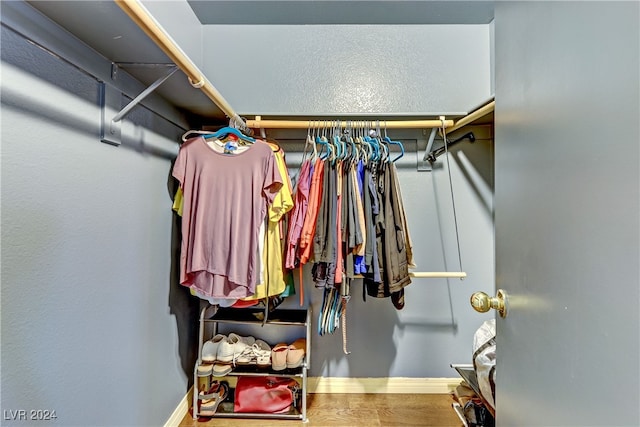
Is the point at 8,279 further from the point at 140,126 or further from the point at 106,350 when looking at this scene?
the point at 140,126

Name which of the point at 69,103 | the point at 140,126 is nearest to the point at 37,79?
the point at 69,103

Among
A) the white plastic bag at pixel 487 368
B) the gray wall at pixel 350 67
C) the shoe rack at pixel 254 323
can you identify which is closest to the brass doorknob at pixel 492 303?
the white plastic bag at pixel 487 368

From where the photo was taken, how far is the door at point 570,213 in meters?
0.42

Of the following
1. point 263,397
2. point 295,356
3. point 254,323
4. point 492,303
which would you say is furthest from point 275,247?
point 492,303

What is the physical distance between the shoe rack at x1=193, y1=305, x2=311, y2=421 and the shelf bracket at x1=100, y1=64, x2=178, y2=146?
3.61ft

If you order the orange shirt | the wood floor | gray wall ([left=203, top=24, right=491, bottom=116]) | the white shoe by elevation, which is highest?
gray wall ([left=203, top=24, right=491, bottom=116])

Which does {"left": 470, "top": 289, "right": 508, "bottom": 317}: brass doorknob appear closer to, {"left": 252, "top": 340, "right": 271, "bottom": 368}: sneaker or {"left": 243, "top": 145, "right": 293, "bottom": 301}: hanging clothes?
{"left": 243, "top": 145, "right": 293, "bottom": 301}: hanging clothes

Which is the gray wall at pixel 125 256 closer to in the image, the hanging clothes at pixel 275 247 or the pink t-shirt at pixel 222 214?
the pink t-shirt at pixel 222 214

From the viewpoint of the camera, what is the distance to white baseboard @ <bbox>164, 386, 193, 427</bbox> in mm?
1551

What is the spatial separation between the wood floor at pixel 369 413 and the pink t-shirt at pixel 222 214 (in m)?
0.84

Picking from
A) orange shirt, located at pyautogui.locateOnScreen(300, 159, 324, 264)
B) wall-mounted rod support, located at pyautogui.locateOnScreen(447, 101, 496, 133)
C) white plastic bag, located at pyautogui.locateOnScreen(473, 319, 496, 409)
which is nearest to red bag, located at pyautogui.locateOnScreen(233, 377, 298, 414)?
Answer: orange shirt, located at pyautogui.locateOnScreen(300, 159, 324, 264)

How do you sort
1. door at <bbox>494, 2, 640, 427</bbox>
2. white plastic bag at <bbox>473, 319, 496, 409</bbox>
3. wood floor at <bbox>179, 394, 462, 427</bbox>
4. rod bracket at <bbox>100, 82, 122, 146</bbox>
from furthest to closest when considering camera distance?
1. wood floor at <bbox>179, 394, 462, 427</bbox>
2. white plastic bag at <bbox>473, 319, 496, 409</bbox>
3. rod bracket at <bbox>100, 82, 122, 146</bbox>
4. door at <bbox>494, 2, 640, 427</bbox>

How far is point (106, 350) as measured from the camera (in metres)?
1.08

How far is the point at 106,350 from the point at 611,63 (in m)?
1.58
